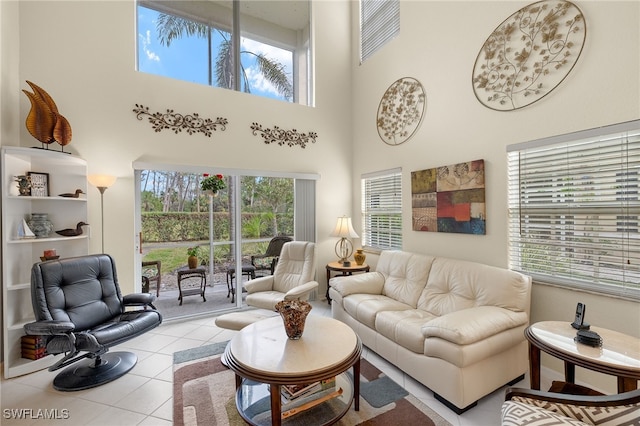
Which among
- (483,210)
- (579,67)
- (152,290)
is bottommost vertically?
(152,290)

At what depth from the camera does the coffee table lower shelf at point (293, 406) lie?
1.84 metres

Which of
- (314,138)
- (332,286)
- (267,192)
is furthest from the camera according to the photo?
(314,138)

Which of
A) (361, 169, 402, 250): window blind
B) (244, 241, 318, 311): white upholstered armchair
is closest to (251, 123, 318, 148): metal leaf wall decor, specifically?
(361, 169, 402, 250): window blind

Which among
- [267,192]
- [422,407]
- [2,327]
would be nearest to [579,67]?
[422,407]

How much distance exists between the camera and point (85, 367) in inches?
99.5

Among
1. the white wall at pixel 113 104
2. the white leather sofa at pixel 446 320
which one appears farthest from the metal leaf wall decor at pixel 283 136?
the white leather sofa at pixel 446 320

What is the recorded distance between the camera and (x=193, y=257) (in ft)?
13.1

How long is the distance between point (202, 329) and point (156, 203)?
1.75m

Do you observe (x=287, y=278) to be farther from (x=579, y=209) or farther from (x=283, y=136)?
(x=579, y=209)

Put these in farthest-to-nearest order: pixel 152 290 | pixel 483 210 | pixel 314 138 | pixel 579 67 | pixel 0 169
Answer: pixel 314 138
pixel 152 290
pixel 483 210
pixel 0 169
pixel 579 67

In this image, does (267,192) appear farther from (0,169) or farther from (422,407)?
(422,407)

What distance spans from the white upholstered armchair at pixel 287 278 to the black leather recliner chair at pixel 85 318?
107 cm

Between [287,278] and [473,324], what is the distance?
2259 millimetres

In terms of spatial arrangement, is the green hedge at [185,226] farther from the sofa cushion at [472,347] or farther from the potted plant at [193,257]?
A: the sofa cushion at [472,347]
